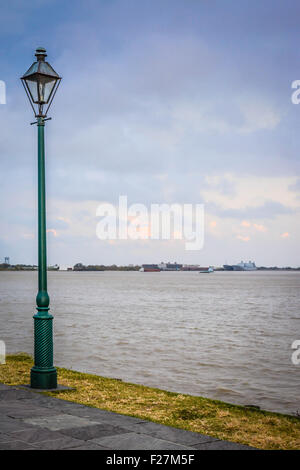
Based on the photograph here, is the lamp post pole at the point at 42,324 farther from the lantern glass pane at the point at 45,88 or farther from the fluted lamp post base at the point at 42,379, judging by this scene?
the lantern glass pane at the point at 45,88

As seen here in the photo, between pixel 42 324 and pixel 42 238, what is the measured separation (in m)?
1.54

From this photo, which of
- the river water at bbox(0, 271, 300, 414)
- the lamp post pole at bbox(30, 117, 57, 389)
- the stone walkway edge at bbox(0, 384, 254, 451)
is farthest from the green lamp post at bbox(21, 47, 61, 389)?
the river water at bbox(0, 271, 300, 414)

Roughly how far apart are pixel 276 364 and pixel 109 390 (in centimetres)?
1076

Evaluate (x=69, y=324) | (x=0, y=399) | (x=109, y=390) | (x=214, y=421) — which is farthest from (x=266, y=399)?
(x=69, y=324)

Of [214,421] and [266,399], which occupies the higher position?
[214,421]

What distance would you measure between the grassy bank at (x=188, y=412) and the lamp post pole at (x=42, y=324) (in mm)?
440

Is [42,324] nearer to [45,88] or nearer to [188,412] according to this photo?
[188,412]

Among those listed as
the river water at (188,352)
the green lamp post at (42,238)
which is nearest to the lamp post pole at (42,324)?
the green lamp post at (42,238)

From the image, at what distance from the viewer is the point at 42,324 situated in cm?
970

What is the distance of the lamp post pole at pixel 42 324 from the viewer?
9.60 metres

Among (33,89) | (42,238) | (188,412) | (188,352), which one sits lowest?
(188,352)

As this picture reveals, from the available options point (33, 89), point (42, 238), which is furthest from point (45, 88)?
point (42, 238)
